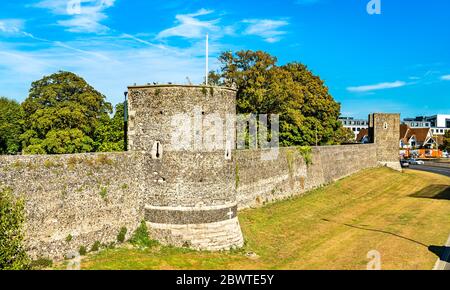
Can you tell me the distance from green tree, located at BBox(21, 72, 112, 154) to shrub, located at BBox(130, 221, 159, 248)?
21.2 meters

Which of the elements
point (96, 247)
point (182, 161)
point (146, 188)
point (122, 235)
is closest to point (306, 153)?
point (182, 161)

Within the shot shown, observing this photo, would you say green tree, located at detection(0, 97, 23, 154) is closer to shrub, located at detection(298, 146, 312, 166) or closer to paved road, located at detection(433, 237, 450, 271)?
shrub, located at detection(298, 146, 312, 166)

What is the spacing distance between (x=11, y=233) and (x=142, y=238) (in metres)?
6.13

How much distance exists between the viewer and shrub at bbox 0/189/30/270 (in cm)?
1343

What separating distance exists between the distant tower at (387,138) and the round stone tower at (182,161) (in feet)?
146

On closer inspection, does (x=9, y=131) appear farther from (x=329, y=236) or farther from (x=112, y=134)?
(x=329, y=236)

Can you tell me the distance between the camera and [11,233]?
13.9m

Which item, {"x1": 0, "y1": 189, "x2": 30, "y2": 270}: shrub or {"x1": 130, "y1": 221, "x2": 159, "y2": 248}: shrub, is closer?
{"x1": 0, "y1": 189, "x2": 30, "y2": 270}: shrub

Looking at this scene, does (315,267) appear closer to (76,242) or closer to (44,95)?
(76,242)

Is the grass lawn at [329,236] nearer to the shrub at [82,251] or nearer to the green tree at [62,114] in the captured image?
the shrub at [82,251]

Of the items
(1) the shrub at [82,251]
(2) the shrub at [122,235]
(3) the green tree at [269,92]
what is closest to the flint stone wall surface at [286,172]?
(3) the green tree at [269,92]

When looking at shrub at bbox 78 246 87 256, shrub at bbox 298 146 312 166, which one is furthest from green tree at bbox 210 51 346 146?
shrub at bbox 78 246 87 256
